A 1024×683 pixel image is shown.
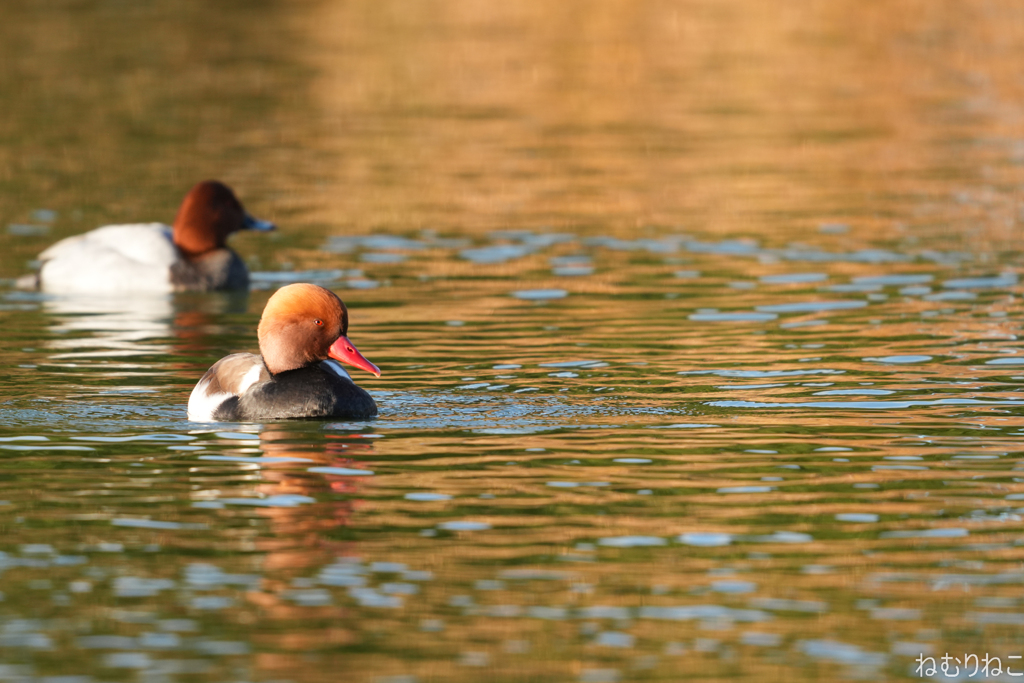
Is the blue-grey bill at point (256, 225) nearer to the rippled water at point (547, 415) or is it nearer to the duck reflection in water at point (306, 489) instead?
the rippled water at point (547, 415)

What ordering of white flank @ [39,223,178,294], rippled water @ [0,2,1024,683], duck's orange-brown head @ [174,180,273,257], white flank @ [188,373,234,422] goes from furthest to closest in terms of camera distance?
duck's orange-brown head @ [174,180,273,257] < white flank @ [39,223,178,294] < white flank @ [188,373,234,422] < rippled water @ [0,2,1024,683]

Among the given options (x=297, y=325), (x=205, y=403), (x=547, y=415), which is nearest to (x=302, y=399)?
(x=297, y=325)

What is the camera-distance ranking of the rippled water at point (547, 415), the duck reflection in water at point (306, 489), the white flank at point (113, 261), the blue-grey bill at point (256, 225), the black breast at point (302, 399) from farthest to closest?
the blue-grey bill at point (256, 225) < the white flank at point (113, 261) < the black breast at point (302, 399) < the duck reflection in water at point (306, 489) < the rippled water at point (547, 415)

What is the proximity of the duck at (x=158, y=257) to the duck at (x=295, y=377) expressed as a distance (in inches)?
278

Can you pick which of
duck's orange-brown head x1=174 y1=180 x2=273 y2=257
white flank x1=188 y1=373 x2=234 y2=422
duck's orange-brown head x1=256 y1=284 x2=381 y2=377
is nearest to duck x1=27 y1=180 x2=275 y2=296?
duck's orange-brown head x1=174 y1=180 x2=273 y2=257

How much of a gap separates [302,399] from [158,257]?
26.4 ft

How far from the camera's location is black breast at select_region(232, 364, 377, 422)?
1205 cm

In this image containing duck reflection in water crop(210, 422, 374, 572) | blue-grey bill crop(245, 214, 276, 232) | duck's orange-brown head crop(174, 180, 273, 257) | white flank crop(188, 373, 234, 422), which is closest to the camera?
duck reflection in water crop(210, 422, 374, 572)

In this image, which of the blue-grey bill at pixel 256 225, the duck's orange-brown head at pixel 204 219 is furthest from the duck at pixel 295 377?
the blue-grey bill at pixel 256 225

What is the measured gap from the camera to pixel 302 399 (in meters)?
12.0

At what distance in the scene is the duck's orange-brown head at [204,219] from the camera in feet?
64.4

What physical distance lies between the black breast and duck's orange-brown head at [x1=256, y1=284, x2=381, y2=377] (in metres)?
0.12

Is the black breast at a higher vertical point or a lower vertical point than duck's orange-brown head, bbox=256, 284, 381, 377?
lower

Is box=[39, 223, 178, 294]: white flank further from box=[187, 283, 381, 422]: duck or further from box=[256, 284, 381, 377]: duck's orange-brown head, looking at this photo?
box=[256, 284, 381, 377]: duck's orange-brown head
